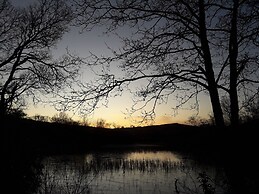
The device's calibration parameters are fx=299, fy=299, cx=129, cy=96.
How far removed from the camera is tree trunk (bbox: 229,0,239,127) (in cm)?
611

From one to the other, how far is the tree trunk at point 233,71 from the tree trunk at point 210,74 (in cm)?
25

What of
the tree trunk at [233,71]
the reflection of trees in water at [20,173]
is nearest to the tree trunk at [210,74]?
the tree trunk at [233,71]

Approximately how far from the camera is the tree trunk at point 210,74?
6195 millimetres

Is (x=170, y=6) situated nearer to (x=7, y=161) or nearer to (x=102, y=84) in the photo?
(x=102, y=84)

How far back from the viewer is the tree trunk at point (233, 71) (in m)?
6.11

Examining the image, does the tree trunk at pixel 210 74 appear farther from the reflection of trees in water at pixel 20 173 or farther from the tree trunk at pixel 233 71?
the reflection of trees in water at pixel 20 173

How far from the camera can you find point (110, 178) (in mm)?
17141

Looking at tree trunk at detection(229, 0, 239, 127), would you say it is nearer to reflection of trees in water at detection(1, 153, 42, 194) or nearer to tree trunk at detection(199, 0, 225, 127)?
tree trunk at detection(199, 0, 225, 127)

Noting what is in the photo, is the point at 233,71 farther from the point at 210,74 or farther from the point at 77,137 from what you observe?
the point at 77,137

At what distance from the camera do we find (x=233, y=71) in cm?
620

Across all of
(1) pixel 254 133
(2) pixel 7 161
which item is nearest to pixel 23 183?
(2) pixel 7 161

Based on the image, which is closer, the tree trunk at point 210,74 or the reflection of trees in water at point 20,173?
the tree trunk at point 210,74

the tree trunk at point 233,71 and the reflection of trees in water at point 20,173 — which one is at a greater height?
the tree trunk at point 233,71

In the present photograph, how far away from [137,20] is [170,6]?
0.78 meters
